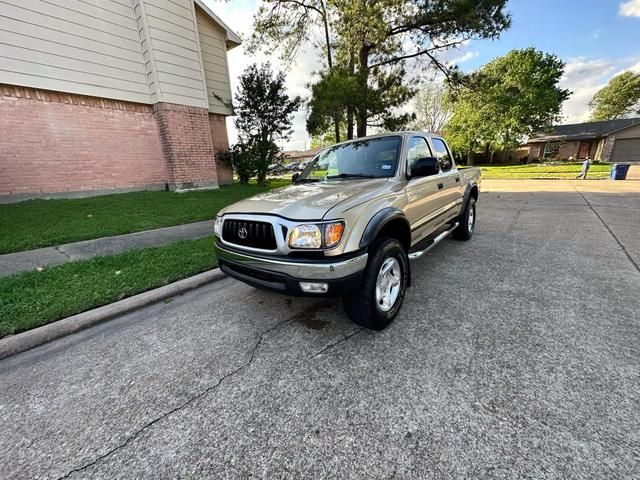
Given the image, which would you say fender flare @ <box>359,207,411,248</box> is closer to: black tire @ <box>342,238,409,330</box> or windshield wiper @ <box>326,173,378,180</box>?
black tire @ <box>342,238,409,330</box>

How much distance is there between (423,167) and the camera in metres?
3.02

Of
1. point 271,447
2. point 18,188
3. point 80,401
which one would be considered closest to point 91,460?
point 80,401

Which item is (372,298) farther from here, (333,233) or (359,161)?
(359,161)

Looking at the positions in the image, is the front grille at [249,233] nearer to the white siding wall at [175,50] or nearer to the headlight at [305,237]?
the headlight at [305,237]

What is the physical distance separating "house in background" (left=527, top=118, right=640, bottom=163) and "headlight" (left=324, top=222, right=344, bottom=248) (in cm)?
4013

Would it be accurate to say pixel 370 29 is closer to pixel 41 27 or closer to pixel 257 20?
pixel 257 20

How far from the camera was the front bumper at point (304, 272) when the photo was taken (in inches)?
83.4

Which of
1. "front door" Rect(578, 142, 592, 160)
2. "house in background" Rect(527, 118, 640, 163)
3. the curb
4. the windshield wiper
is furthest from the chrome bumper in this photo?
"front door" Rect(578, 142, 592, 160)

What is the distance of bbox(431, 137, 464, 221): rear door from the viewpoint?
3980mm

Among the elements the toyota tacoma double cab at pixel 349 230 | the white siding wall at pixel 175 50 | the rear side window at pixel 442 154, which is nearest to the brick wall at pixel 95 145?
the white siding wall at pixel 175 50

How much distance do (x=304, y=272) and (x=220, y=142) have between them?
11.9 m

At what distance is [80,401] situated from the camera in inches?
76.0

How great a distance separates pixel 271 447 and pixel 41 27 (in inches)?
437

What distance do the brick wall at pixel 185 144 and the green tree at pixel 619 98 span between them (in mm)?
69710
